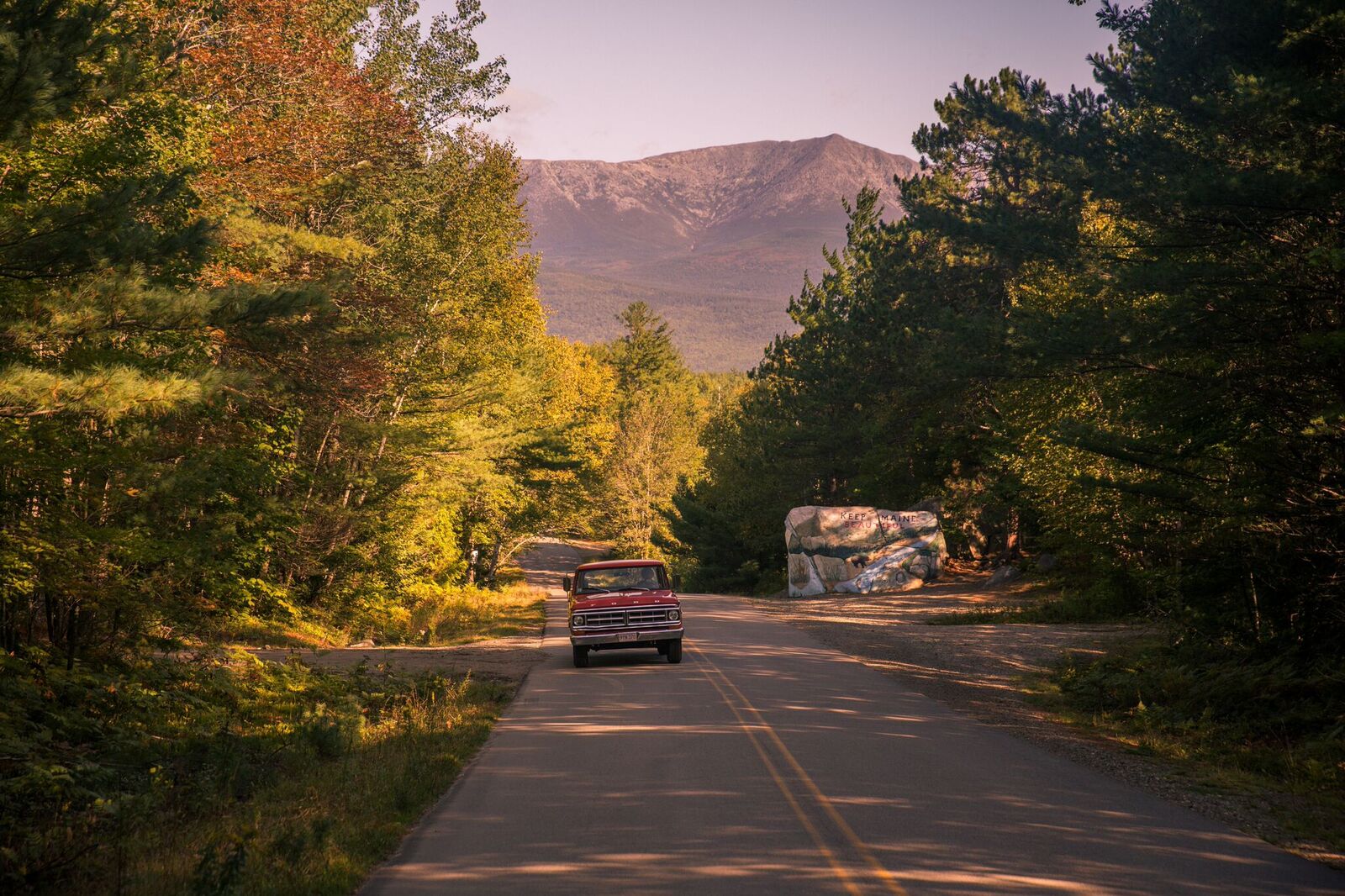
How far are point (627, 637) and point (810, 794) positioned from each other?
1123cm

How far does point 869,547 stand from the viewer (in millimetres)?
44031

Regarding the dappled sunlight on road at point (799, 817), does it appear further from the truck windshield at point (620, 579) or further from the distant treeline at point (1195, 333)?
the truck windshield at point (620, 579)

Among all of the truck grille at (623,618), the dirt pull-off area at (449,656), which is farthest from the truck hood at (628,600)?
the dirt pull-off area at (449,656)

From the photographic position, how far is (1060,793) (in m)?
9.91

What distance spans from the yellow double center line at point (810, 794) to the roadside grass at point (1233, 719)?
12.8 feet

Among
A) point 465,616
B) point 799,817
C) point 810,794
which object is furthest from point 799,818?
point 465,616

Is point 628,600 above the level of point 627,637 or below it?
above

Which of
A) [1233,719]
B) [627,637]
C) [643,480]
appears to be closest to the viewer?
[1233,719]

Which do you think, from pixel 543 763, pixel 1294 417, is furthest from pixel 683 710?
pixel 1294 417

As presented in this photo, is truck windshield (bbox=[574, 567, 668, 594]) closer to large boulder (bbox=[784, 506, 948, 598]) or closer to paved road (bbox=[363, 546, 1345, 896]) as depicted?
paved road (bbox=[363, 546, 1345, 896])

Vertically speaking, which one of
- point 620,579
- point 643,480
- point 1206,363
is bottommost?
point 620,579

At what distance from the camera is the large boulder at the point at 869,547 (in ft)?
144

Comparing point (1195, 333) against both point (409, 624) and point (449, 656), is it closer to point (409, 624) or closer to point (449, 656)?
point (449, 656)

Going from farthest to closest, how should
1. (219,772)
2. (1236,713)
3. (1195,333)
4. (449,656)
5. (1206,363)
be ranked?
(449,656), (1206,363), (1195,333), (1236,713), (219,772)
